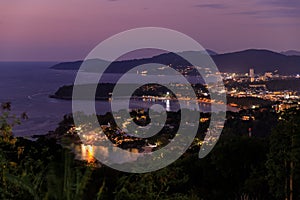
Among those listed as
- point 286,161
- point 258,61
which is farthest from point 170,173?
point 258,61

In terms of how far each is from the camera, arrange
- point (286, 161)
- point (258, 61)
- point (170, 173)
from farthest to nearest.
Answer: point (258, 61)
point (286, 161)
point (170, 173)

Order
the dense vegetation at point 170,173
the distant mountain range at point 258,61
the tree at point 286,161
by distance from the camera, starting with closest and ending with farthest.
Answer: the dense vegetation at point 170,173
the tree at point 286,161
the distant mountain range at point 258,61

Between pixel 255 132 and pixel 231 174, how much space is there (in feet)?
30.4

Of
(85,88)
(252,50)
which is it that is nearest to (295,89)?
(252,50)

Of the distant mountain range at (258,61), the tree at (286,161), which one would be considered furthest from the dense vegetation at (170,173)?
the distant mountain range at (258,61)

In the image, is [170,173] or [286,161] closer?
[170,173]

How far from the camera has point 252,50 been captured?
56875 mm

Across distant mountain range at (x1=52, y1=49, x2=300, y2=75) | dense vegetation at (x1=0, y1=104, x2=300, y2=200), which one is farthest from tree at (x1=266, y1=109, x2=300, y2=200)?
distant mountain range at (x1=52, y1=49, x2=300, y2=75)

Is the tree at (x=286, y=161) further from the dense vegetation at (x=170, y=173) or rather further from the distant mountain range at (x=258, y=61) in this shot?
the distant mountain range at (x=258, y=61)

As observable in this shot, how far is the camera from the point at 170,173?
3014 millimetres

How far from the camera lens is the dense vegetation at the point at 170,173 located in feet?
7.38

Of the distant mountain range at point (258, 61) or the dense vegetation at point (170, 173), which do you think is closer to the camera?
the dense vegetation at point (170, 173)

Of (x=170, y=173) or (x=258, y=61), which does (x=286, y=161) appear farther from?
(x=258, y=61)

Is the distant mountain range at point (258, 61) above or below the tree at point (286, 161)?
above
